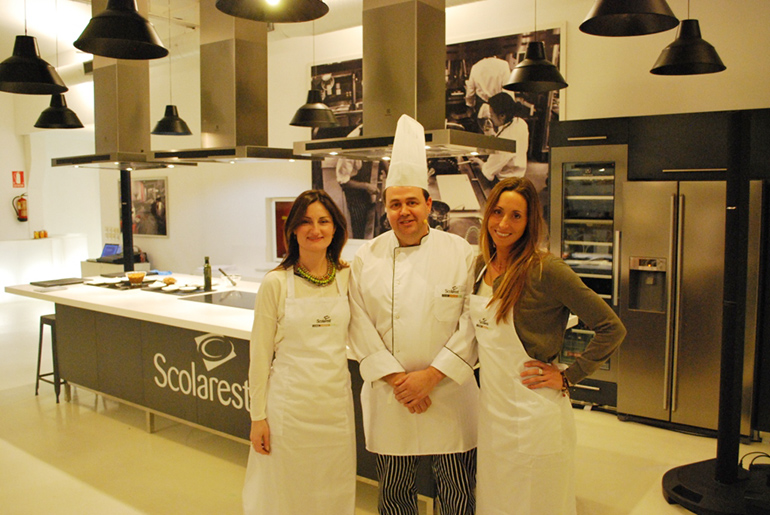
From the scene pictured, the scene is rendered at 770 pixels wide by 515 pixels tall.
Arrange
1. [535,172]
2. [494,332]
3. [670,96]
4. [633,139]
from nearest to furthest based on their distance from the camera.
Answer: [494,332] < [633,139] < [670,96] < [535,172]

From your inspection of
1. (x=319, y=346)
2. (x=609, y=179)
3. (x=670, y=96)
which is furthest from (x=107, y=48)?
(x=670, y=96)

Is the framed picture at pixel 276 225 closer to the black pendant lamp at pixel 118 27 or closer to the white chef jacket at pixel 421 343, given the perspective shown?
the black pendant lamp at pixel 118 27

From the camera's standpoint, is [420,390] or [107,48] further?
[107,48]

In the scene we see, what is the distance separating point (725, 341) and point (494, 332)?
1.65 metres

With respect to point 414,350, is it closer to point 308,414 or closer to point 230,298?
point 308,414

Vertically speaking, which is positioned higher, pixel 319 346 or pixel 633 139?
pixel 633 139

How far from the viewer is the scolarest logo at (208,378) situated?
3.60m

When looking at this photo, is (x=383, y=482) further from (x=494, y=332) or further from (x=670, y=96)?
(x=670, y=96)

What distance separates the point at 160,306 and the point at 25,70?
→ 5.32 feet

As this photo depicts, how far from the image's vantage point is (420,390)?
2.19m

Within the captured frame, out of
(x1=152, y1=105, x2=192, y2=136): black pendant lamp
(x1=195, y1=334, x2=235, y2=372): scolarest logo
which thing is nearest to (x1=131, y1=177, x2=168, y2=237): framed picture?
(x1=152, y1=105, x2=192, y2=136): black pendant lamp

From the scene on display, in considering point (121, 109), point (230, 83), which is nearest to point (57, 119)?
point (121, 109)

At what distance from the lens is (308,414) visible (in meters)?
2.27

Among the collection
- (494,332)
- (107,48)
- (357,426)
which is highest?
(107,48)
